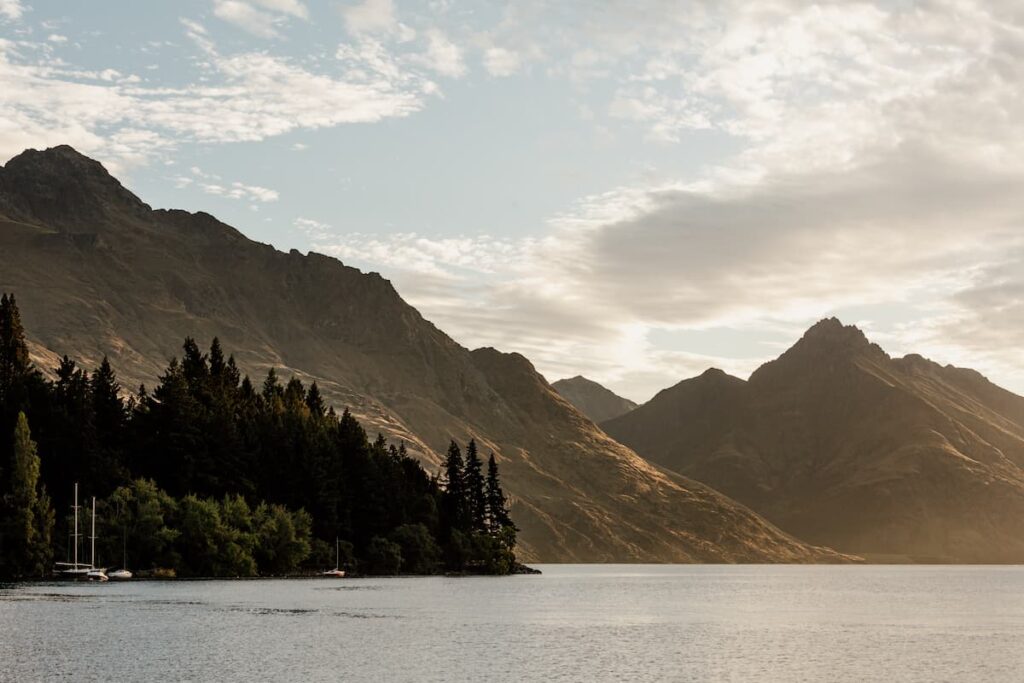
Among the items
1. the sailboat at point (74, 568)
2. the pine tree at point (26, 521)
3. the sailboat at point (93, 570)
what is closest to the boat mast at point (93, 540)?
the sailboat at point (93, 570)

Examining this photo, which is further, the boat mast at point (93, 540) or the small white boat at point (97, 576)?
the boat mast at point (93, 540)

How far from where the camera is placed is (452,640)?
113 metres

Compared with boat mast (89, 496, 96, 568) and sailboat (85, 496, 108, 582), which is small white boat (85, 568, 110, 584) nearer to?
sailboat (85, 496, 108, 582)

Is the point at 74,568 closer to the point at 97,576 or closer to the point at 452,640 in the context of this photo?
the point at 97,576

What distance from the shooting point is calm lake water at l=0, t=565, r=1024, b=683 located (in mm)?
87438

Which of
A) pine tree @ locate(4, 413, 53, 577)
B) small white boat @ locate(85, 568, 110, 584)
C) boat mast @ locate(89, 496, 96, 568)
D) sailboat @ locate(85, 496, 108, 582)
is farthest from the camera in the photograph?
boat mast @ locate(89, 496, 96, 568)

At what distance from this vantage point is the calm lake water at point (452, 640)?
287 feet

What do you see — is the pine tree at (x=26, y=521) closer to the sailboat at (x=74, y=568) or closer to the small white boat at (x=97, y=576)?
the sailboat at (x=74, y=568)

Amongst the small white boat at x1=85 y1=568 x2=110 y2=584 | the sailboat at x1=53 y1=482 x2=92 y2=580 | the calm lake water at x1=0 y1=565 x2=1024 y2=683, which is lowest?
the calm lake water at x1=0 y1=565 x2=1024 y2=683

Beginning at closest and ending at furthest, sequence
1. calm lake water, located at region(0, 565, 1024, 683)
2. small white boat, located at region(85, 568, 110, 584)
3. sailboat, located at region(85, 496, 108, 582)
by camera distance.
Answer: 1. calm lake water, located at region(0, 565, 1024, 683)
2. small white boat, located at region(85, 568, 110, 584)
3. sailboat, located at region(85, 496, 108, 582)

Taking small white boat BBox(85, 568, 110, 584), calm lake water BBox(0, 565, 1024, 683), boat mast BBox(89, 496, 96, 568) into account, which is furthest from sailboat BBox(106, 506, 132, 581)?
calm lake water BBox(0, 565, 1024, 683)

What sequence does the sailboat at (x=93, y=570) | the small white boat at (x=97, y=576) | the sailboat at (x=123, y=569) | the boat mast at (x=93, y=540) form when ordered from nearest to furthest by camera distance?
the small white boat at (x=97, y=576), the sailboat at (x=93, y=570), the boat mast at (x=93, y=540), the sailboat at (x=123, y=569)

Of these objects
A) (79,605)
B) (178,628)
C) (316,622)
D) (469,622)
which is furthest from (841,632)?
(79,605)

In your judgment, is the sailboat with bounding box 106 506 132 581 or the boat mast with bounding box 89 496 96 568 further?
the sailboat with bounding box 106 506 132 581
